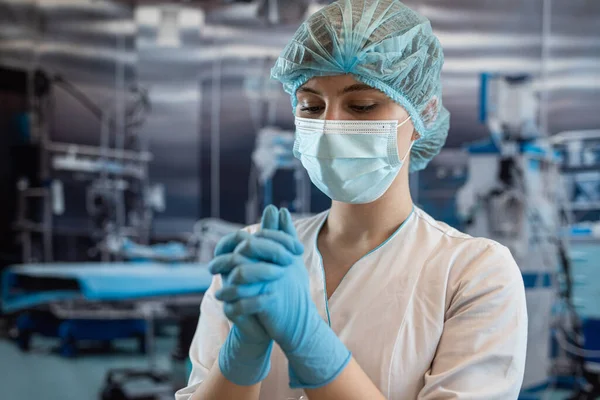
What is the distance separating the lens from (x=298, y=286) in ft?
2.43

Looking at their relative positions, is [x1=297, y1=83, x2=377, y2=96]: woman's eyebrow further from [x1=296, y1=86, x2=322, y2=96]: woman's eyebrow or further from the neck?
the neck

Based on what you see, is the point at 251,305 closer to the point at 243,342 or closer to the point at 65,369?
the point at 243,342

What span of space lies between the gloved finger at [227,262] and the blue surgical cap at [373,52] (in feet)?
1.21

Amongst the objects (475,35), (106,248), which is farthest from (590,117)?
(106,248)

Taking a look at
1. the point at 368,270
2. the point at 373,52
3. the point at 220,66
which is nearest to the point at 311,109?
the point at 373,52

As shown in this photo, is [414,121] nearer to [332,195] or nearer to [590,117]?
[332,195]

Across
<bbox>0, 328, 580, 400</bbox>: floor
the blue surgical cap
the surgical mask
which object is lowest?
<bbox>0, 328, 580, 400</bbox>: floor

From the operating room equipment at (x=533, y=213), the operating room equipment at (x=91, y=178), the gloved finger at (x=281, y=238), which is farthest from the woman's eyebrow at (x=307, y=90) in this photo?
the operating room equipment at (x=91, y=178)

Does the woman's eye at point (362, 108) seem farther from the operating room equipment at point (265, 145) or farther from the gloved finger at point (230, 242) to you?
the operating room equipment at point (265, 145)

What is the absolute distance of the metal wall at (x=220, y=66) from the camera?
8.02ft

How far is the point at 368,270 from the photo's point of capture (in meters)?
0.99

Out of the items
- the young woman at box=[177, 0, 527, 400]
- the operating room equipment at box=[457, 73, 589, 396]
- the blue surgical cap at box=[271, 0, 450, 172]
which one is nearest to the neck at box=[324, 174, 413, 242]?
the young woman at box=[177, 0, 527, 400]

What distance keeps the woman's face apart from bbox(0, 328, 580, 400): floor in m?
2.15

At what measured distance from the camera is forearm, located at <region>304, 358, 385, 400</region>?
0.77 metres
